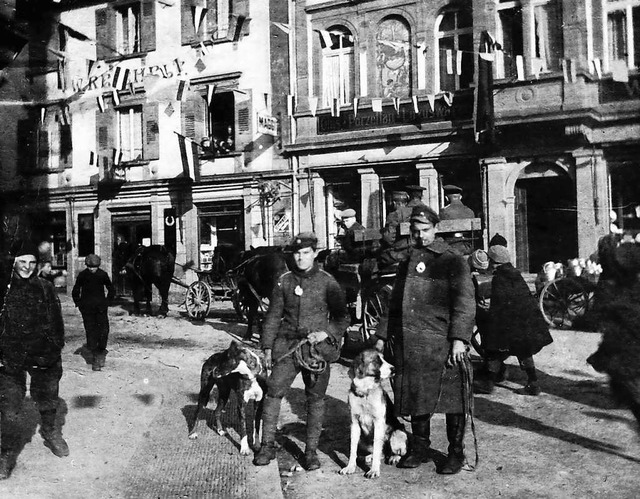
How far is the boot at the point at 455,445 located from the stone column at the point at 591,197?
1087 centimetres

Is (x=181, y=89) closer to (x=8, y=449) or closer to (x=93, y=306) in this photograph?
(x=93, y=306)

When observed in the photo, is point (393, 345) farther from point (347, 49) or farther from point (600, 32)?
point (347, 49)

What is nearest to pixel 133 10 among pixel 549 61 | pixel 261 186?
pixel 261 186

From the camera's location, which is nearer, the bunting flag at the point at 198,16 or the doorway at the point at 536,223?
the doorway at the point at 536,223

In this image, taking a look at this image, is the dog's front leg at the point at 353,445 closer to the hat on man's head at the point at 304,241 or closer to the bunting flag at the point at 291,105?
the hat on man's head at the point at 304,241

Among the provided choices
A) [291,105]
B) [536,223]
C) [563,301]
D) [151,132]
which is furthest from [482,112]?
[151,132]

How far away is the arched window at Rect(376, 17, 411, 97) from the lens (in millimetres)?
17984

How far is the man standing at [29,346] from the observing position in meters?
5.17

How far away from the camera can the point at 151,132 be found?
22469 mm

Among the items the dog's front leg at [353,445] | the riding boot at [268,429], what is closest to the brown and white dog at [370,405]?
the dog's front leg at [353,445]

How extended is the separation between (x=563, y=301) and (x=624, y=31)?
7.14 meters

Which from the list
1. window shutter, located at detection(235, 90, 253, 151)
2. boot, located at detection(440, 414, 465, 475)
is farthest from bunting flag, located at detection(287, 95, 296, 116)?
boot, located at detection(440, 414, 465, 475)

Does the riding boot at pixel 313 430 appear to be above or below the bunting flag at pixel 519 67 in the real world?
below

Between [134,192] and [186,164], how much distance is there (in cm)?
299
